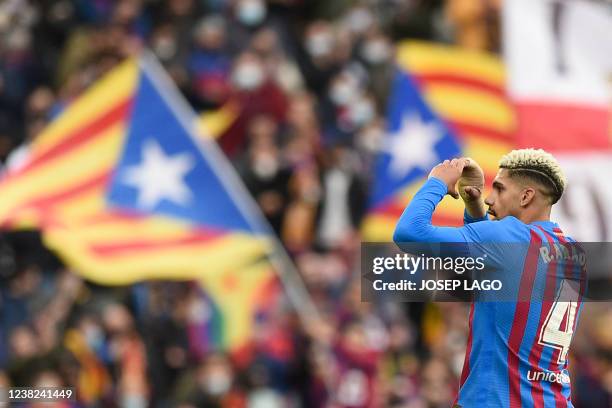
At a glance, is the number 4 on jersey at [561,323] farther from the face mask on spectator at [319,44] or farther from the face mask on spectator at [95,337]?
the face mask on spectator at [319,44]

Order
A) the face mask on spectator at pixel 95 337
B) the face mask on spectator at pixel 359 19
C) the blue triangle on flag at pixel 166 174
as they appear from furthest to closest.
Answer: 1. the face mask on spectator at pixel 359 19
2. the face mask on spectator at pixel 95 337
3. the blue triangle on flag at pixel 166 174

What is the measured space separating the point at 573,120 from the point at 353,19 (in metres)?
4.95

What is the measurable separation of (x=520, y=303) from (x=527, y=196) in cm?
43

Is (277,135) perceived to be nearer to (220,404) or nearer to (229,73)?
(229,73)

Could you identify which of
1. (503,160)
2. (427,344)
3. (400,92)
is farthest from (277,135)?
(503,160)

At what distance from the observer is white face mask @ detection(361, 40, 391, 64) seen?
48.1 ft

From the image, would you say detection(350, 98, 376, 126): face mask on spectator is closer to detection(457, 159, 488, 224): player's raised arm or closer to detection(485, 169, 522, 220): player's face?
detection(457, 159, 488, 224): player's raised arm

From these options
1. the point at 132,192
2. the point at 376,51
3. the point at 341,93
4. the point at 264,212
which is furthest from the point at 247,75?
the point at 132,192

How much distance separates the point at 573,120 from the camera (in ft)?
35.6

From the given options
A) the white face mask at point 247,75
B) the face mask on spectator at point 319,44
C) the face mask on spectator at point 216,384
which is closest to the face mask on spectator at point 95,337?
the face mask on spectator at point 216,384

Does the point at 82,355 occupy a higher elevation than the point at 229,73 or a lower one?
lower

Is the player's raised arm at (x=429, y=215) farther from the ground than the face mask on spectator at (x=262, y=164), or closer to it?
closer to it

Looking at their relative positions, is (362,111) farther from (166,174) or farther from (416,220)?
(416,220)

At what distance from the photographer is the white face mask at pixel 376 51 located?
48.1 ft
